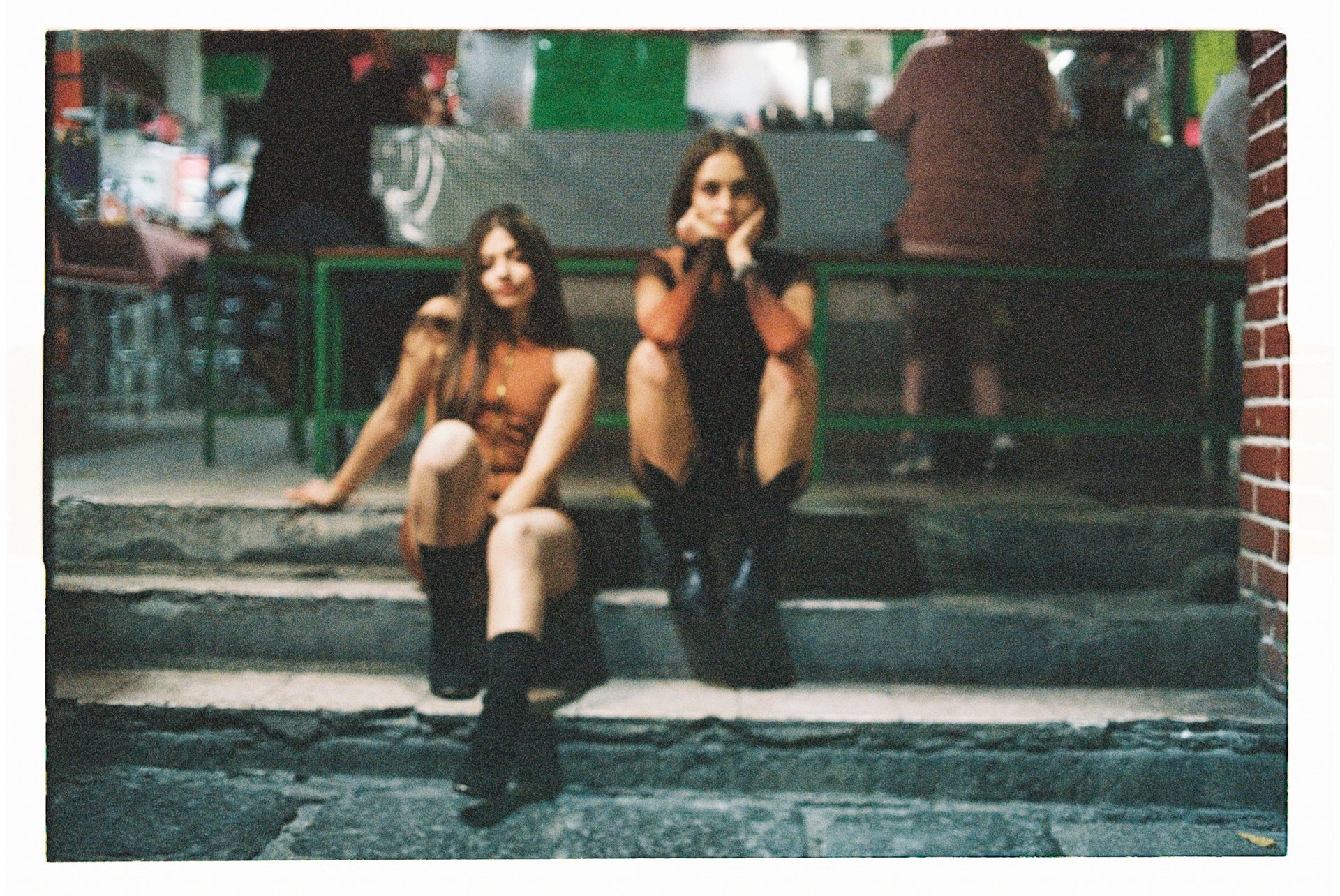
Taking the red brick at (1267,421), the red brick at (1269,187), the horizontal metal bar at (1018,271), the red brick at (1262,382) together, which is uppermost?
the red brick at (1269,187)

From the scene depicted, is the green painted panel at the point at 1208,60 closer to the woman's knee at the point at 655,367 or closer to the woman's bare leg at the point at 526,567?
the woman's knee at the point at 655,367

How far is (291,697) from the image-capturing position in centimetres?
283

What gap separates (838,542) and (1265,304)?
1329mm

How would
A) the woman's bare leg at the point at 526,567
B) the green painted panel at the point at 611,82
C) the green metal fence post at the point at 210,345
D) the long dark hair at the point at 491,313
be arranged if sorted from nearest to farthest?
the woman's bare leg at the point at 526,567 → the long dark hair at the point at 491,313 → the green metal fence post at the point at 210,345 → the green painted panel at the point at 611,82

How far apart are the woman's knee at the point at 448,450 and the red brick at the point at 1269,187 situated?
211cm

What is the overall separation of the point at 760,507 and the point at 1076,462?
2.67 meters

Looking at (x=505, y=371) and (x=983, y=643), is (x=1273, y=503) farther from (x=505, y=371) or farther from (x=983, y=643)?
(x=505, y=371)

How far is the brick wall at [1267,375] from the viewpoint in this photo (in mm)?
2828

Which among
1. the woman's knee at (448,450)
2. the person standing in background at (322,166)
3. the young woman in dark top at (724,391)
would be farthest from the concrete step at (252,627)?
the person standing in background at (322,166)

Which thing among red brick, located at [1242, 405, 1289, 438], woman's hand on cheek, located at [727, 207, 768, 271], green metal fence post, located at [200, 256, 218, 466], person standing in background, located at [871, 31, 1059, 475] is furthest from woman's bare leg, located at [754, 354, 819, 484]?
green metal fence post, located at [200, 256, 218, 466]

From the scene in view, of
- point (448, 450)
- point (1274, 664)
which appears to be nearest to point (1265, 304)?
point (1274, 664)

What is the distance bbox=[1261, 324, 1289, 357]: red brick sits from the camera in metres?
2.82

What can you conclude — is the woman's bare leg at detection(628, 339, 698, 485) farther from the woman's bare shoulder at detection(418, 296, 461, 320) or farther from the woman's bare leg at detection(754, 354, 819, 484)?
the woman's bare shoulder at detection(418, 296, 461, 320)

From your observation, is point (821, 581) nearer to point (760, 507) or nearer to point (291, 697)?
point (760, 507)
